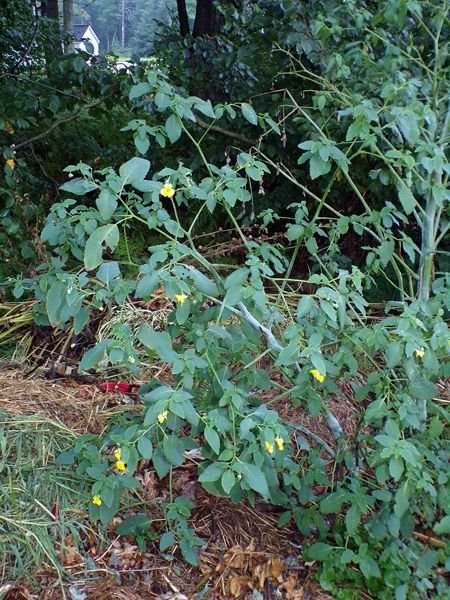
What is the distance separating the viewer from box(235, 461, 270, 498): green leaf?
6.55 ft

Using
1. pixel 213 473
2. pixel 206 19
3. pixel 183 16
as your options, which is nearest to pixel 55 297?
pixel 213 473

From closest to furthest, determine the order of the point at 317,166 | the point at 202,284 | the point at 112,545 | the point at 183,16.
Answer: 1. the point at 202,284
2. the point at 317,166
3. the point at 112,545
4. the point at 183,16

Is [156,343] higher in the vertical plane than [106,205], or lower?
lower

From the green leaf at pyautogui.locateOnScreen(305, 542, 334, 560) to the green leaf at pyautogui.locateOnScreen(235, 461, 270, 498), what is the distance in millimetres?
506

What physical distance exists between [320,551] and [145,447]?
30.3 inches

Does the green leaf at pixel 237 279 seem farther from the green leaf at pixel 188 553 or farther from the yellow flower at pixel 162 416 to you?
the green leaf at pixel 188 553

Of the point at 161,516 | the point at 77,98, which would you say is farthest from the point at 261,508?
the point at 77,98

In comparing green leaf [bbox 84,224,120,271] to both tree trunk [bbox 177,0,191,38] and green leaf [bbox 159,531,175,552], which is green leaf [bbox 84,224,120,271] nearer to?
green leaf [bbox 159,531,175,552]

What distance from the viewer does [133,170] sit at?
198 cm

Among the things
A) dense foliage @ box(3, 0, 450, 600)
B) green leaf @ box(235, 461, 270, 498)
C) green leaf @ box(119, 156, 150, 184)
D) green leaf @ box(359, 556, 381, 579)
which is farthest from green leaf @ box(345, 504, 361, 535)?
green leaf @ box(119, 156, 150, 184)

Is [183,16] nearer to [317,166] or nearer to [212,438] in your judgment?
[317,166]

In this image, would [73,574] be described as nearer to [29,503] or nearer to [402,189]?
[29,503]

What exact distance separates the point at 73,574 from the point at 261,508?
0.74m

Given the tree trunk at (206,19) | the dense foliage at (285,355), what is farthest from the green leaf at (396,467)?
the tree trunk at (206,19)
